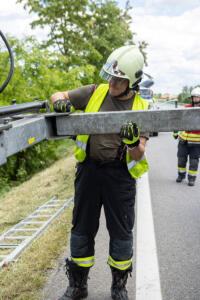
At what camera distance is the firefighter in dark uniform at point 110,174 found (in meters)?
2.94

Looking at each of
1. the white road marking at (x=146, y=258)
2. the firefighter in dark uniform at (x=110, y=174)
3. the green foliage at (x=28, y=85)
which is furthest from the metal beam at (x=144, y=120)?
the green foliage at (x=28, y=85)

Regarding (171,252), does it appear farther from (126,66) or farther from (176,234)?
(126,66)

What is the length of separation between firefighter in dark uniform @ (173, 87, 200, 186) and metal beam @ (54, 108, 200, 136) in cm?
574

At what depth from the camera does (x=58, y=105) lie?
2.33 meters

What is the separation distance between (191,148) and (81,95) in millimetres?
5422

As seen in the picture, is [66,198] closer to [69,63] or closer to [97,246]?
[97,246]

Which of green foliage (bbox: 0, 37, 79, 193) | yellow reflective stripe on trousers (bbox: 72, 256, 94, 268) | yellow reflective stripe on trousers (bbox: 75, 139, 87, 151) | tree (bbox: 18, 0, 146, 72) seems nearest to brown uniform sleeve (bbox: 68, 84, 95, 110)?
yellow reflective stripe on trousers (bbox: 75, 139, 87, 151)

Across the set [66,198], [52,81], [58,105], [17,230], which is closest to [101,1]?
[52,81]

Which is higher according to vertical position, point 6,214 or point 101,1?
point 101,1

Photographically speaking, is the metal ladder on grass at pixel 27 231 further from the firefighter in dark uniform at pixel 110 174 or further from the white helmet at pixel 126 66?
the white helmet at pixel 126 66

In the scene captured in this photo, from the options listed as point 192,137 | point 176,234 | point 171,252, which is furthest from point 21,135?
point 192,137

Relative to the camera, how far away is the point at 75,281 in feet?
10.5

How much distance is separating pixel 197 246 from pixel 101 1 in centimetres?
1859

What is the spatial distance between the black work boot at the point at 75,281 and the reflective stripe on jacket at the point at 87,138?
99 centimetres
